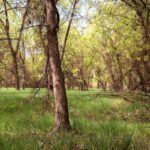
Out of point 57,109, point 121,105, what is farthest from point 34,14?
point 121,105

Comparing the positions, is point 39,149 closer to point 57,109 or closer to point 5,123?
point 57,109

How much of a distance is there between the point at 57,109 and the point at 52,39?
1511 millimetres

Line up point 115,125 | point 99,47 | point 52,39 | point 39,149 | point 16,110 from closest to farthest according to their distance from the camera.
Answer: point 39,149 → point 52,39 → point 115,125 → point 16,110 → point 99,47

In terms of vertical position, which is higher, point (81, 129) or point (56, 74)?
point (56, 74)

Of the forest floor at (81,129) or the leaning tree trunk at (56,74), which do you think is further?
the leaning tree trunk at (56,74)

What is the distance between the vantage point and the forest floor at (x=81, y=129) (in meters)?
5.96

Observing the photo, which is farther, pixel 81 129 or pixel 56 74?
pixel 81 129

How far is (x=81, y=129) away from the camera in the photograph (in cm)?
838

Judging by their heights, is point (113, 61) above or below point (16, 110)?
above

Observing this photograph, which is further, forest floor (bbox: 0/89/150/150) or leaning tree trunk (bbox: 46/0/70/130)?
leaning tree trunk (bbox: 46/0/70/130)

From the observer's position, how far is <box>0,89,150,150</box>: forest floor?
5957 millimetres

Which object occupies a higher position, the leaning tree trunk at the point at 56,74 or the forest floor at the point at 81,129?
the leaning tree trunk at the point at 56,74

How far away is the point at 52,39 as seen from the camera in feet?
25.6

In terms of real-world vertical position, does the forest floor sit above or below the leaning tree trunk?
below
